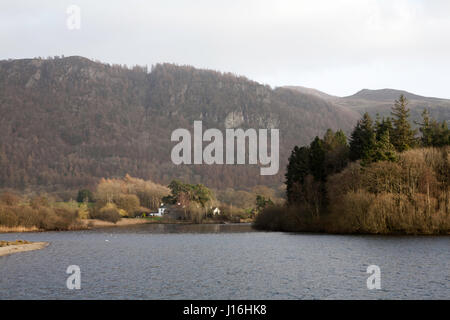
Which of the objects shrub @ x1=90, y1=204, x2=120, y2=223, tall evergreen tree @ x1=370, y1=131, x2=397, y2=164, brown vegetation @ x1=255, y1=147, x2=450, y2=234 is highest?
tall evergreen tree @ x1=370, y1=131, x2=397, y2=164

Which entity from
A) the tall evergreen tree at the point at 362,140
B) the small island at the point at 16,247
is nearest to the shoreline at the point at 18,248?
the small island at the point at 16,247

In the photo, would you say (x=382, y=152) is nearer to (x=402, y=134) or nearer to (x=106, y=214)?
(x=402, y=134)

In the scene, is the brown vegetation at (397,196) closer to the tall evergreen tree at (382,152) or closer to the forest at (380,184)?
the forest at (380,184)

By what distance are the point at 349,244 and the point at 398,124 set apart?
130 feet

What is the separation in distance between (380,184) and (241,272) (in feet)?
158

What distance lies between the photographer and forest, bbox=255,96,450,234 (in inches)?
3307

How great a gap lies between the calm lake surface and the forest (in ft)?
39.9

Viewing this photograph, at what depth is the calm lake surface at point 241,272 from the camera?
36875 mm

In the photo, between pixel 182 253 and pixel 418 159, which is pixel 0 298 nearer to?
pixel 182 253

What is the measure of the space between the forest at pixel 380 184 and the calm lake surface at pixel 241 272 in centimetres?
1215

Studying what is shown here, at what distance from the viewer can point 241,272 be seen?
4794 cm

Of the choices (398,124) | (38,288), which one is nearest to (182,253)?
(38,288)

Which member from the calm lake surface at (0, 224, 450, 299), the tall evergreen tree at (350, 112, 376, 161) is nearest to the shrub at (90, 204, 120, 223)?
the tall evergreen tree at (350, 112, 376, 161)

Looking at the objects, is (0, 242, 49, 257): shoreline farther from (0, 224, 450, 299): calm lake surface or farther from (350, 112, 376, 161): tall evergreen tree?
(350, 112, 376, 161): tall evergreen tree
